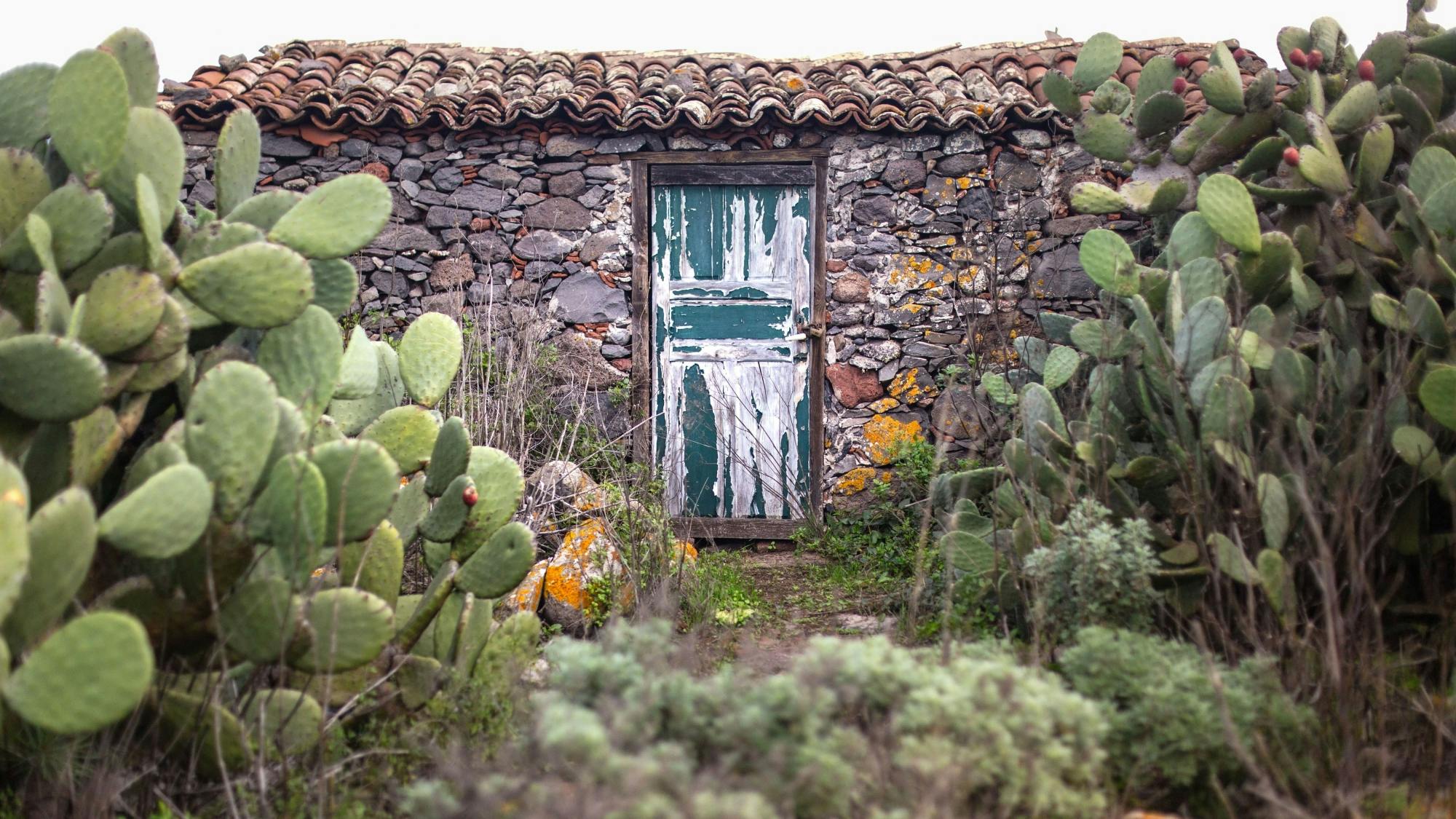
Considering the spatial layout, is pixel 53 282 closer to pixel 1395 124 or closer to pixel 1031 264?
pixel 1395 124

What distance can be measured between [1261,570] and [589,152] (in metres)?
4.25

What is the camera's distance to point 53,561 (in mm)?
1894

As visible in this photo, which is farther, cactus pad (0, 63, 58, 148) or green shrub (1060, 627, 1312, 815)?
cactus pad (0, 63, 58, 148)

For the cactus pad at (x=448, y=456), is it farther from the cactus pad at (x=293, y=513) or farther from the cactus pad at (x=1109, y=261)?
the cactus pad at (x=1109, y=261)

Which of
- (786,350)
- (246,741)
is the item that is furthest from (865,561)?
(246,741)

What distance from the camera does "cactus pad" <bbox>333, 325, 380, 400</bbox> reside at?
305cm

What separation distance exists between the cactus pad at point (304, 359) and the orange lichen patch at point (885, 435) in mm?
3752

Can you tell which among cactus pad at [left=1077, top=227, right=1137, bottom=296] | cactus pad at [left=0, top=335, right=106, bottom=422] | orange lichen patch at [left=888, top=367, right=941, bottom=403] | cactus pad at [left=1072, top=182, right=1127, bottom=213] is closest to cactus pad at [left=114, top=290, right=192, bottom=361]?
cactus pad at [left=0, top=335, right=106, bottom=422]

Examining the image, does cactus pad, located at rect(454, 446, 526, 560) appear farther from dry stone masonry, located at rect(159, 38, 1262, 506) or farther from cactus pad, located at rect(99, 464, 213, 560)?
dry stone masonry, located at rect(159, 38, 1262, 506)

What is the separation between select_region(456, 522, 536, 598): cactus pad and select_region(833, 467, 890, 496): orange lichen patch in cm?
330

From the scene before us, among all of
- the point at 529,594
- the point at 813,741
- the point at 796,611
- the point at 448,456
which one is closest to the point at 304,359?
the point at 448,456

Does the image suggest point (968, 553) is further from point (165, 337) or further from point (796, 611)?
point (165, 337)

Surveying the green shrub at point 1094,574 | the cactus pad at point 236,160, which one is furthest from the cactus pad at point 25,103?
the green shrub at point 1094,574

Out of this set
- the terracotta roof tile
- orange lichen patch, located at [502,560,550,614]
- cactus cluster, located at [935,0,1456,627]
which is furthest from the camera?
the terracotta roof tile
